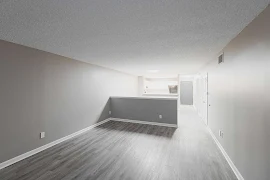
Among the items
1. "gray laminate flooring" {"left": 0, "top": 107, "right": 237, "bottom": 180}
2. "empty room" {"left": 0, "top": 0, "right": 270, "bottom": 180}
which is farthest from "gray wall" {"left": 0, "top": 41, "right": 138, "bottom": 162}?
"gray laminate flooring" {"left": 0, "top": 107, "right": 237, "bottom": 180}

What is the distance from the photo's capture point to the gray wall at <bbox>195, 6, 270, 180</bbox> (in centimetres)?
142

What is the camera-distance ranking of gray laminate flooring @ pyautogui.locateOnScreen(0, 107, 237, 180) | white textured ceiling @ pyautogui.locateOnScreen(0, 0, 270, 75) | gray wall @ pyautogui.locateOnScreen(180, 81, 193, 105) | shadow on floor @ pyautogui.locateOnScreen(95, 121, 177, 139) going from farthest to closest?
1. gray wall @ pyautogui.locateOnScreen(180, 81, 193, 105)
2. shadow on floor @ pyautogui.locateOnScreen(95, 121, 177, 139)
3. gray laminate flooring @ pyautogui.locateOnScreen(0, 107, 237, 180)
4. white textured ceiling @ pyautogui.locateOnScreen(0, 0, 270, 75)

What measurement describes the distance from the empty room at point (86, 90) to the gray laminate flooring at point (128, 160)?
2 centimetres

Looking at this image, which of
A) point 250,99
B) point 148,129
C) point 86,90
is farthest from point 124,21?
point 148,129

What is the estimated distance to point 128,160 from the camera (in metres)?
2.56

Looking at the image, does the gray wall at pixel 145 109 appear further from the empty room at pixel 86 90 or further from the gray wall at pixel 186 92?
the gray wall at pixel 186 92

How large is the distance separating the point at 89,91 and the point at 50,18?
3.07 metres

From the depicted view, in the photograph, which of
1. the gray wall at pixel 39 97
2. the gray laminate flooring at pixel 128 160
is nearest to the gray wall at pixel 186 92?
the gray laminate flooring at pixel 128 160

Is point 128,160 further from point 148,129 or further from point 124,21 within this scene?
point 124,21

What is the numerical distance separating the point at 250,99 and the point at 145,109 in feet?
11.8

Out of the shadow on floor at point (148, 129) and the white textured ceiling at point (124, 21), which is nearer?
the white textured ceiling at point (124, 21)

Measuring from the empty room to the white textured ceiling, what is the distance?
13mm

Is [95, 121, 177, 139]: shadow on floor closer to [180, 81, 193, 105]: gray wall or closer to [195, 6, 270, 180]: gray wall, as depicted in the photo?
[195, 6, 270, 180]: gray wall

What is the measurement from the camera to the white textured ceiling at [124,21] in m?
1.32
